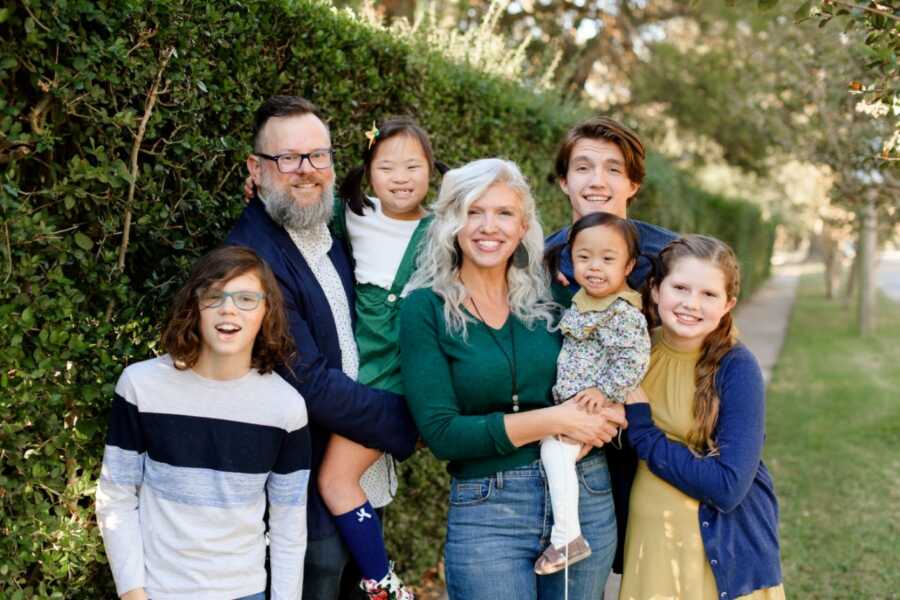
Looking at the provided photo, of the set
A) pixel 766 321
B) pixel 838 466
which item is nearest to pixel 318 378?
pixel 838 466

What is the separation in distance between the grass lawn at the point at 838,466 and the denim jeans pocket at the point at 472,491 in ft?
11.1

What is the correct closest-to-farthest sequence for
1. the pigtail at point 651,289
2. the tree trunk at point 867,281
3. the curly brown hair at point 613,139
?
the pigtail at point 651,289
the curly brown hair at point 613,139
the tree trunk at point 867,281

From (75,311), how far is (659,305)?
5.87 feet

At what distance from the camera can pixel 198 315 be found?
228 cm

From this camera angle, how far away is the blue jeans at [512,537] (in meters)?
2.49

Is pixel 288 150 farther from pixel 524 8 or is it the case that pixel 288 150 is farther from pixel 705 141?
pixel 705 141

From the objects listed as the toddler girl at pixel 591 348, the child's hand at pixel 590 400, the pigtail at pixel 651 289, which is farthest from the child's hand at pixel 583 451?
the pigtail at pixel 651 289

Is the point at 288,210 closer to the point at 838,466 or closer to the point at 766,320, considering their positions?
the point at 838,466

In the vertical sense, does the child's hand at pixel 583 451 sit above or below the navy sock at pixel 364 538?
above

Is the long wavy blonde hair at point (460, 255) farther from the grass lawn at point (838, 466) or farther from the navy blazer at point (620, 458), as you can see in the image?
the grass lawn at point (838, 466)

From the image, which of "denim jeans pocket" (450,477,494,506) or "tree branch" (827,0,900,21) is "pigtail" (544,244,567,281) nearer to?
"denim jeans pocket" (450,477,494,506)

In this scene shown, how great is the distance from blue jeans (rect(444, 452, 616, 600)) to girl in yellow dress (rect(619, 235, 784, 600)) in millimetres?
179

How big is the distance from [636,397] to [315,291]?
110cm

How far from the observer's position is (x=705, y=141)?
69.1 feet
